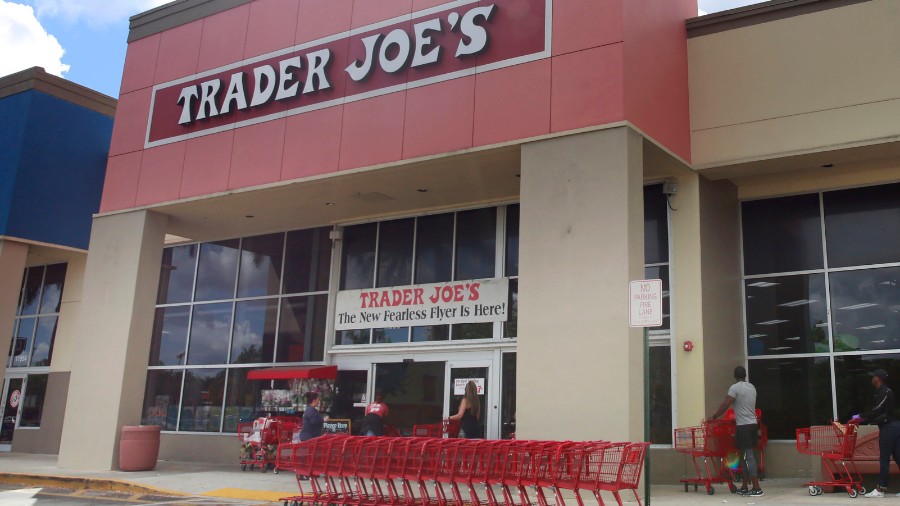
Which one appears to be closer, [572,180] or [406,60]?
[572,180]

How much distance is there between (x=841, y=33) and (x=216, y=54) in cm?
1312

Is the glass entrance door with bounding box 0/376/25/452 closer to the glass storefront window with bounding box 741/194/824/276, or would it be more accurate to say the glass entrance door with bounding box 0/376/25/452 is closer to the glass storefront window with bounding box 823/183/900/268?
the glass storefront window with bounding box 741/194/824/276

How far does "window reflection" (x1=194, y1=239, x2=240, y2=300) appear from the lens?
21.3m

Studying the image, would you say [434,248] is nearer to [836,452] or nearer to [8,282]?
[836,452]

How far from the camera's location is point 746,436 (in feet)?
40.5

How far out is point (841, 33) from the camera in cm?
1430

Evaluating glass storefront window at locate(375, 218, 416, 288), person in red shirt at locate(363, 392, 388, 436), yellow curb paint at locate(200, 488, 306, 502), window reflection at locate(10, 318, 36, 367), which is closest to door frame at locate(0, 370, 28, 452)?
window reflection at locate(10, 318, 36, 367)

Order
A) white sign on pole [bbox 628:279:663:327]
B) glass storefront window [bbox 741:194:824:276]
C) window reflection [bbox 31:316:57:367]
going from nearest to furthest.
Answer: white sign on pole [bbox 628:279:663:327], glass storefront window [bbox 741:194:824:276], window reflection [bbox 31:316:57:367]

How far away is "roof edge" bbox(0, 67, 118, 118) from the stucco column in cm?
423

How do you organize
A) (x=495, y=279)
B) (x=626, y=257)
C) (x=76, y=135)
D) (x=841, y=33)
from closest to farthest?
1. (x=626, y=257)
2. (x=841, y=33)
3. (x=495, y=279)
4. (x=76, y=135)

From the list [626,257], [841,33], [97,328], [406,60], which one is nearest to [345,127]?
[406,60]

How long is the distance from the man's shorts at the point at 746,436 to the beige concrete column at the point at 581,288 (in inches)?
61.0

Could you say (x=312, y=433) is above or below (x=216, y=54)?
below

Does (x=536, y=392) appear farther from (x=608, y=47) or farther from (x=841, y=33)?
(x=841, y=33)
